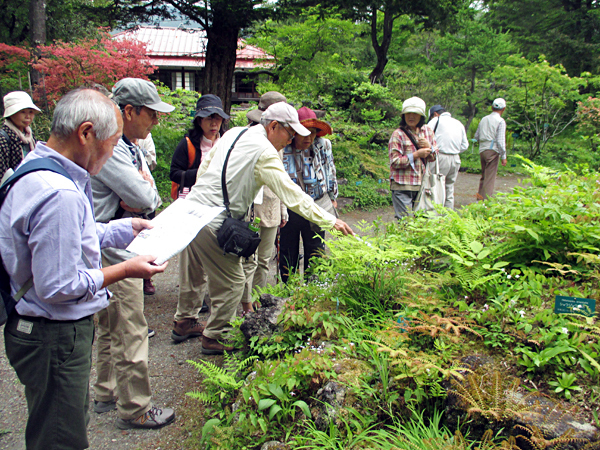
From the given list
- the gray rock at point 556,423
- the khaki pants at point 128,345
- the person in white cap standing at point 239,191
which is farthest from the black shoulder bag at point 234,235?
the gray rock at point 556,423

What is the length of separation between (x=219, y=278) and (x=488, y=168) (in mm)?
7552

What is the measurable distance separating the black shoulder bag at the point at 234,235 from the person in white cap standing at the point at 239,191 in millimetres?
38

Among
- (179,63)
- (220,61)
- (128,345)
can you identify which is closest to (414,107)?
(128,345)

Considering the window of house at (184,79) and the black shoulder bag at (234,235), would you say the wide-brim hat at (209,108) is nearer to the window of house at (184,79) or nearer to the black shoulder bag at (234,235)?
the black shoulder bag at (234,235)

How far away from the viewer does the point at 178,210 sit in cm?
255

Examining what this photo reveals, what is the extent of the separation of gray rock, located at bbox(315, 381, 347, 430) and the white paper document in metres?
1.19

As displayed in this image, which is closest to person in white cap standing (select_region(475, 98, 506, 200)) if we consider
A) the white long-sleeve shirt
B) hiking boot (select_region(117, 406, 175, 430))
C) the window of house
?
the white long-sleeve shirt

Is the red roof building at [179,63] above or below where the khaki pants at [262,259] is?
above

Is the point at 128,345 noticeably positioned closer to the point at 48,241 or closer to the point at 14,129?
the point at 48,241

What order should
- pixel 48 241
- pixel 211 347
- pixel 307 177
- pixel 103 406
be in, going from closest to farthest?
pixel 48 241 → pixel 103 406 → pixel 211 347 → pixel 307 177

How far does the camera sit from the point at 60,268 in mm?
1688

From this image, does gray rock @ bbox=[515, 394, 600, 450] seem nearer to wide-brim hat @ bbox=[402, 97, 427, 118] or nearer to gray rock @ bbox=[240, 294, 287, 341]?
gray rock @ bbox=[240, 294, 287, 341]

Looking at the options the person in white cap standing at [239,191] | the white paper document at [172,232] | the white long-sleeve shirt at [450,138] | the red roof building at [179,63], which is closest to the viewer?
the white paper document at [172,232]

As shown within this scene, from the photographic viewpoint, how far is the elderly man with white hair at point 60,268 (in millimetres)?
1674
